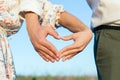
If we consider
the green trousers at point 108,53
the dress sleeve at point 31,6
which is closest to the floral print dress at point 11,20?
the dress sleeve at point 31,6

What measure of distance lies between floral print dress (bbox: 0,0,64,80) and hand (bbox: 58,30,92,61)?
0.74 feet

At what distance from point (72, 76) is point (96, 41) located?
24.0 ft

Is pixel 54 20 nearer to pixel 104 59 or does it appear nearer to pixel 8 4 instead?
pixel 8 4

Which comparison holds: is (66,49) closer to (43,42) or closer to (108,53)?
(43,42)

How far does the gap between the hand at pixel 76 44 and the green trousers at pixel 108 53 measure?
0.62m

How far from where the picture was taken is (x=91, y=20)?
2131 mm

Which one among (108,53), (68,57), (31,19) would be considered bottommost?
(108,53)

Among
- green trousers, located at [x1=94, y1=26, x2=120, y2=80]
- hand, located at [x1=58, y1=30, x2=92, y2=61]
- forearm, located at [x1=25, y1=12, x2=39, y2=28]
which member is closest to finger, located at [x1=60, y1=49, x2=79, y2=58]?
hand, located at [x1=58, y1=30, x2=92, y2=61]

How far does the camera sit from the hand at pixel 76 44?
1.29 meters

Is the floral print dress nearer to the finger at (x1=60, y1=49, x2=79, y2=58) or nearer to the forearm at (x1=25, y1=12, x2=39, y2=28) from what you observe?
the forearm at (x1=25, y1=12, x2=39, y2=28)

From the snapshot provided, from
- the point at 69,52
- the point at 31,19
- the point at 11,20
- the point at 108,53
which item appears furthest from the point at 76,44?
the point at 108,53

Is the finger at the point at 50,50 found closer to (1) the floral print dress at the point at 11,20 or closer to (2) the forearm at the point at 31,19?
(2) the forearm at the point at 31,19

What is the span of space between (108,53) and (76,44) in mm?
741

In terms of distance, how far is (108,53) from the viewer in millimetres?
2045
